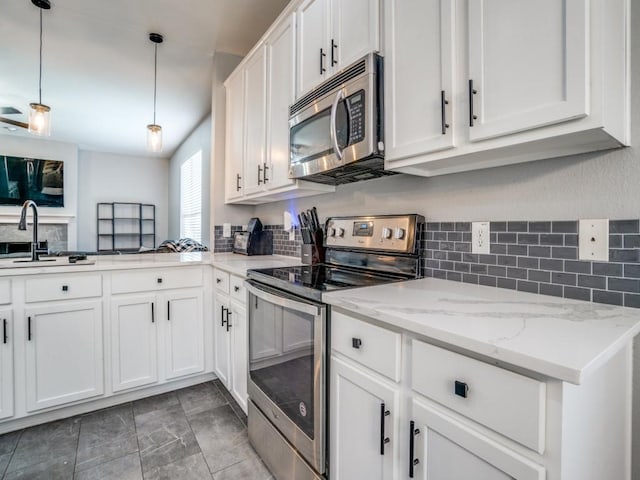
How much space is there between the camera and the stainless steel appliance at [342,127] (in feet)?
4.33

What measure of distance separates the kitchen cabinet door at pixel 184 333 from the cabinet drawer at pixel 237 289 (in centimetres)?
46

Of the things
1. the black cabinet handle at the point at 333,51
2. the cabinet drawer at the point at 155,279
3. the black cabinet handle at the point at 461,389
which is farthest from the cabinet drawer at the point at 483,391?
the cabinet drawer at the point at 155,279

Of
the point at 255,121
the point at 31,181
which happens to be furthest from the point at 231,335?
the point at 31,181

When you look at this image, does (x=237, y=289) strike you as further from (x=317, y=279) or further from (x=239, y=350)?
(x=317, y=279)

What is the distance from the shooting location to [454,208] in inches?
55.2

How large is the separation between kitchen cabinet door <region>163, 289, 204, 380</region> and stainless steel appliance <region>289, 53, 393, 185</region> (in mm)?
1195

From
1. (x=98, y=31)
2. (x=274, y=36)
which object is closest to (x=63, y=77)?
(x=98, y=31)

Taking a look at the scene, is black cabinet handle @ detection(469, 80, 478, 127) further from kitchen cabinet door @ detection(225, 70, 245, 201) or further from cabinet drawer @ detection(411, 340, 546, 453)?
kitchen cabinet door @ detection(225, 70, 245, 201)

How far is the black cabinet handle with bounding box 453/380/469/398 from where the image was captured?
2.40 feet

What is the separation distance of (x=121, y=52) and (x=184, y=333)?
8.57 ft

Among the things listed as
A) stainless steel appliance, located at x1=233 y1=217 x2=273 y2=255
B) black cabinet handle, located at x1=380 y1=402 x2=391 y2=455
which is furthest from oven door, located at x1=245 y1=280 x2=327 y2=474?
stainless steel appliance, located at x1=233 y1=217 x2=273 y2=255

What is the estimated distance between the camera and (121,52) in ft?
9.96

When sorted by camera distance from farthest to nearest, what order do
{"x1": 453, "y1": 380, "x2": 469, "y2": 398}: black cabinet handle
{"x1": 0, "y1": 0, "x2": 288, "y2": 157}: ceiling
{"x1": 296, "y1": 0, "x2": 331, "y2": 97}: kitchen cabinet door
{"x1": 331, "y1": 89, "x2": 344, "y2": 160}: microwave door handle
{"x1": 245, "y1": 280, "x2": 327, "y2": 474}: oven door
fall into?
{"x1": 0, "y1": 0, "x2": 288, "y2": 157}: ceiling < {"x1": 296, "y1": 0, "x2": 331, "y2": 97}: kitchen cabinet door < {"x1": 331, "y1": 89, "x2": 344, "y2": 160}: microwave door handle < {"x1": 245, "y1": 280, "x2": 327, "y2": 474}: oven door < {"x1": 453, "y1": 380, "x2": 469, "y2": 398}: black cabinet handle

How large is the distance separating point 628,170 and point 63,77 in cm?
471
